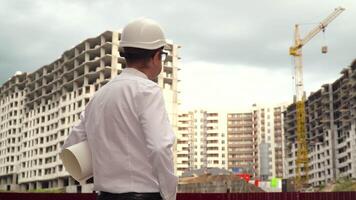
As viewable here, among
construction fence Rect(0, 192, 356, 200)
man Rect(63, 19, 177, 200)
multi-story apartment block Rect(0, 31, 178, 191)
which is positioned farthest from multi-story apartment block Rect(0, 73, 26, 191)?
man Rect(63, 19, 177, 200)

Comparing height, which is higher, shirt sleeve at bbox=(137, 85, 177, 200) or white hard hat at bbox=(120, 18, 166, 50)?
white hard hat at bbox=(120, 18, 166, 50)

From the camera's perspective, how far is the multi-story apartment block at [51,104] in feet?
360

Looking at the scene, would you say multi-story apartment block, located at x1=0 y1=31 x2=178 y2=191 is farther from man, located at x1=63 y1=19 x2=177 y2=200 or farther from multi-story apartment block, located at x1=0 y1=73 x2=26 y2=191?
man, located at x1=63 y1=19 x2=177 y2=200

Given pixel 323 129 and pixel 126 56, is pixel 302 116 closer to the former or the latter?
pixel 323 129

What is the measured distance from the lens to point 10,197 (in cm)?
955

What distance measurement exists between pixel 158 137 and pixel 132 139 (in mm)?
174

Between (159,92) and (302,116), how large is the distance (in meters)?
148

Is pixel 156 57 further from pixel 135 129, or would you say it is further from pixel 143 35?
pixel 135 129

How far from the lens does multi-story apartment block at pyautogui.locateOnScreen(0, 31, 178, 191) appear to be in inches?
4321

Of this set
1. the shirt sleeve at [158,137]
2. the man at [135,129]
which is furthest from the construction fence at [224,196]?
the shirt sleeve at [158,137]

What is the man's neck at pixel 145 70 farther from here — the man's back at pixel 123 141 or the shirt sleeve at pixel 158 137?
the shirt sleeve at pixel 158 137

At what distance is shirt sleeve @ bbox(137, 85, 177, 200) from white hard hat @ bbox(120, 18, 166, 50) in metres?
0.27

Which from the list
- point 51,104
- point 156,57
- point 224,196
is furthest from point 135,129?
point 51,104

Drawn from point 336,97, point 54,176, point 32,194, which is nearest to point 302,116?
point 336,97
